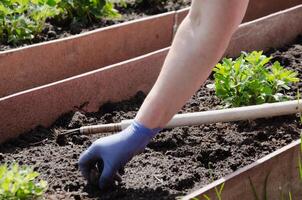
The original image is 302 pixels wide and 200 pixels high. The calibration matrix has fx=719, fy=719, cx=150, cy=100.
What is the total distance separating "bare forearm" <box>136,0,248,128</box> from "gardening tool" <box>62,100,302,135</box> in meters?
0.31

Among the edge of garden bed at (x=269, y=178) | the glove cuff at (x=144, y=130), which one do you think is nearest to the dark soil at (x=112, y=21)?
the glove cuff at (x=144, y=130)

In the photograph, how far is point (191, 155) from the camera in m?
3.23

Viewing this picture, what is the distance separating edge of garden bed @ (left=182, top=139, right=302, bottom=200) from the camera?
2.76 metres

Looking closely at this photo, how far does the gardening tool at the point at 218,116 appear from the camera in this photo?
9.95ft

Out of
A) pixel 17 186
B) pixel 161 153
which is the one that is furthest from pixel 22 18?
pixel 17 186

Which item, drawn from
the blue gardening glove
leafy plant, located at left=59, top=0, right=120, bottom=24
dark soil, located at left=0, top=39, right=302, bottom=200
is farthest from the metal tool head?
leafy plant, located at left=59, top=0, right=120, bottom=24

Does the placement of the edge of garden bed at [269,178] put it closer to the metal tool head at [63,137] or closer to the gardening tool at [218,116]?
the gardening tool at [218,116]

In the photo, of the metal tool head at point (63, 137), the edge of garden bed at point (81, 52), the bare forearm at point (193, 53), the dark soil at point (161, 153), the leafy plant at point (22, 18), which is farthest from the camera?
the leafy plant at point (22, 18)

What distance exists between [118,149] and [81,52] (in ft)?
4.75

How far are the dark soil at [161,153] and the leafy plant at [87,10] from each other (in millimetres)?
1216

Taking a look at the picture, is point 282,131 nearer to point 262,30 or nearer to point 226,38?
point 226,38

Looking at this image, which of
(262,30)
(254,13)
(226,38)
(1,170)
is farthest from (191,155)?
(254,13)

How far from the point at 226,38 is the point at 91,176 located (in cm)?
78

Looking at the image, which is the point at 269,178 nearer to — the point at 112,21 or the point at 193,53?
the point at 193,53
